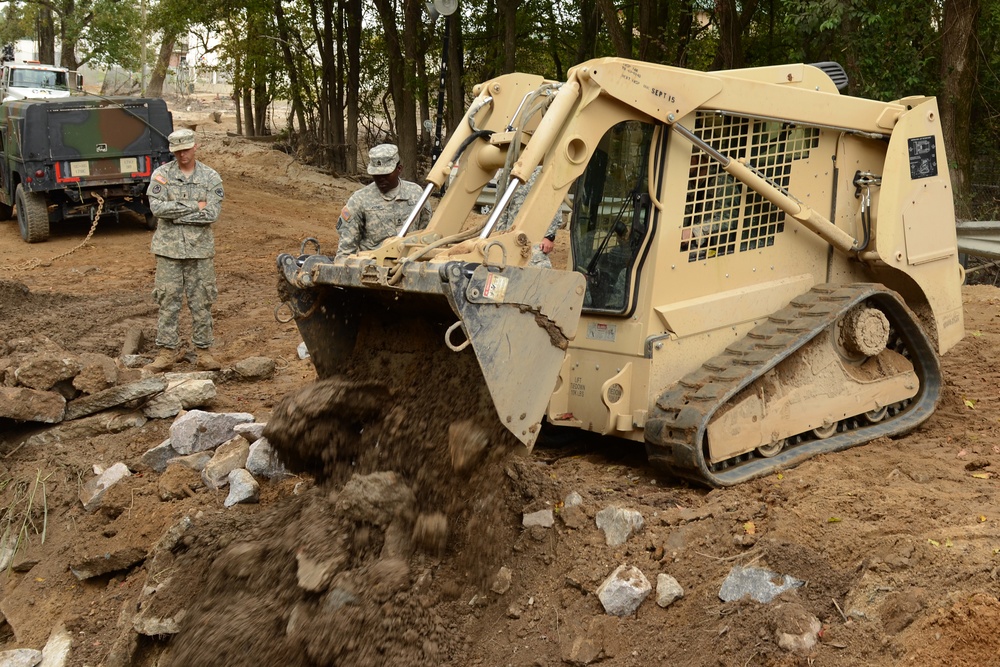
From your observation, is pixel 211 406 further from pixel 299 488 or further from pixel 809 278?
pixel 809 278

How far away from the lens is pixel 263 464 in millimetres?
6398

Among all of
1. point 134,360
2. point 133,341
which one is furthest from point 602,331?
point 133,341

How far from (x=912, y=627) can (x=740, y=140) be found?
2995 millimetres

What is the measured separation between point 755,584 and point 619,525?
82 centimetres

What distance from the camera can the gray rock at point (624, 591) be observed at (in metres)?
4.79

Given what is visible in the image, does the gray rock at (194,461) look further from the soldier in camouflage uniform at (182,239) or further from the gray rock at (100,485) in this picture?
the soldier in camouflage uniform at (182,239)

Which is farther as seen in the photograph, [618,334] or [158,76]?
[158,76]

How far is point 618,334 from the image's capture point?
232 inches

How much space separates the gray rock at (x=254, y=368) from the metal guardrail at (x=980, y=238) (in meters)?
7.47

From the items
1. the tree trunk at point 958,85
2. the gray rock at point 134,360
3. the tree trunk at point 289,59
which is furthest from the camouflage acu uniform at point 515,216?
the tree trunk at point 289,59

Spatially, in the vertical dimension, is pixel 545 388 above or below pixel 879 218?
below

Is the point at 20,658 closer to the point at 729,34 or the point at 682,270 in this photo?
the point at 682,270

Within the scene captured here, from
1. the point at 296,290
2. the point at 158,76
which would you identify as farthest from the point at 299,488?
the point at 158,76

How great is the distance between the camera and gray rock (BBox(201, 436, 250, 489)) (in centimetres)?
643
